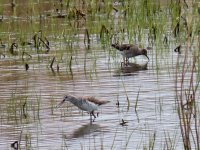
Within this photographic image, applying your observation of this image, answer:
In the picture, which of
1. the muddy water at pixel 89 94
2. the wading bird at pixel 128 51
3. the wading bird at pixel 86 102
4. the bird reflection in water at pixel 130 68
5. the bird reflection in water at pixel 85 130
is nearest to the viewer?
the muddy water at pixel 89 94

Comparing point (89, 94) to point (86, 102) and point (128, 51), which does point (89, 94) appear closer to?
point (86, 102)

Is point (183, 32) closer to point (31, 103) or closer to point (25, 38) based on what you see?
point (25, 38)

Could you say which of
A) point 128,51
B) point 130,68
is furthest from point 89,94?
point 128,51

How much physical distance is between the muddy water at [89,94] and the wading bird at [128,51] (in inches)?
6.0

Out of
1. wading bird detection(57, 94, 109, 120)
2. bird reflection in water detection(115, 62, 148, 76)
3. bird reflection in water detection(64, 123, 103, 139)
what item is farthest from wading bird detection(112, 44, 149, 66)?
bird reflection in water detection(64, 123, 103, 139)

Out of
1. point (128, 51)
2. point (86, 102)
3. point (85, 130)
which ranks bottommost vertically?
point (85, 130)

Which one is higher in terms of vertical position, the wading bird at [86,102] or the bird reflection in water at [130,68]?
the wading bird at [86,102]

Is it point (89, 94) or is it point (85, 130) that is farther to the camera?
point (89, 94)

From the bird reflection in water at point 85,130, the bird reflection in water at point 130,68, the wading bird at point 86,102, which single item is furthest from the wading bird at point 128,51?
the bird reflection in water at point 85,130

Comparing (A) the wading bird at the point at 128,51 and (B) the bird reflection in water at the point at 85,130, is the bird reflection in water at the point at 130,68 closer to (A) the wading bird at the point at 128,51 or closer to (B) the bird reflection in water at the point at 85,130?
(A) the wading bird at the point at 128,51

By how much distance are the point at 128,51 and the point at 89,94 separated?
7.85 ft

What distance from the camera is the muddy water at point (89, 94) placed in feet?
27.9

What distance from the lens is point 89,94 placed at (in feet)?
35.1

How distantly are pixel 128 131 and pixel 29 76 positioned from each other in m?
3.73
